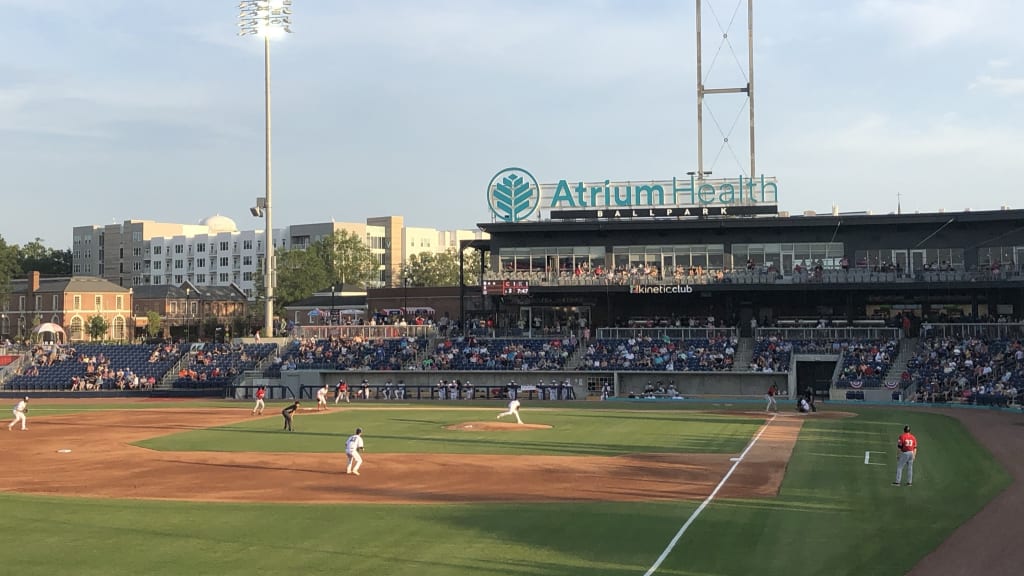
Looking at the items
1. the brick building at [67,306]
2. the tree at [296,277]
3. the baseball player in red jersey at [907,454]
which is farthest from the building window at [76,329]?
the baseball player in red jersey at [907,454]

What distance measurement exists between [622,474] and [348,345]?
153ft

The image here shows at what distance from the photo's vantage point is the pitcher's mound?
4300cm

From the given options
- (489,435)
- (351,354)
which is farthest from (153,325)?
(489,435)

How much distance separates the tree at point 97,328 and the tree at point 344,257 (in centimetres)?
3770

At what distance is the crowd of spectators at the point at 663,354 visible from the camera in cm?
6438

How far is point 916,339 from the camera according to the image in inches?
2576

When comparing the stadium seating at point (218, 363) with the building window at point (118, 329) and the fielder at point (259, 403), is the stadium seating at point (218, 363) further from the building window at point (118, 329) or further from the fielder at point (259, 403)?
the building window at point (118, 329)

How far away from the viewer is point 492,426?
144 ft

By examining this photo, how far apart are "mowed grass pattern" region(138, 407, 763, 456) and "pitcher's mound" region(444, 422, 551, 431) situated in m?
0.69

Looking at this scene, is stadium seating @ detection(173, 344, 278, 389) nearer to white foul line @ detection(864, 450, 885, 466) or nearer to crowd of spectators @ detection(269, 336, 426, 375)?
crowd of spectators @ detection(269, 336, 426, 375)

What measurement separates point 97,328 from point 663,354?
78248mm

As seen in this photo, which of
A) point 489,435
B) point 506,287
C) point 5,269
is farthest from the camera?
point 5,269

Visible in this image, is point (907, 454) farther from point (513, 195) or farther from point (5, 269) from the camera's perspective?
point (5, 269)

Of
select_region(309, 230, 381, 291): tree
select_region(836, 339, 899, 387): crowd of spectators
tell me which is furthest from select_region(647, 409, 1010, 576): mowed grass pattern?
select_region(309, 230, 381, 291): tree
